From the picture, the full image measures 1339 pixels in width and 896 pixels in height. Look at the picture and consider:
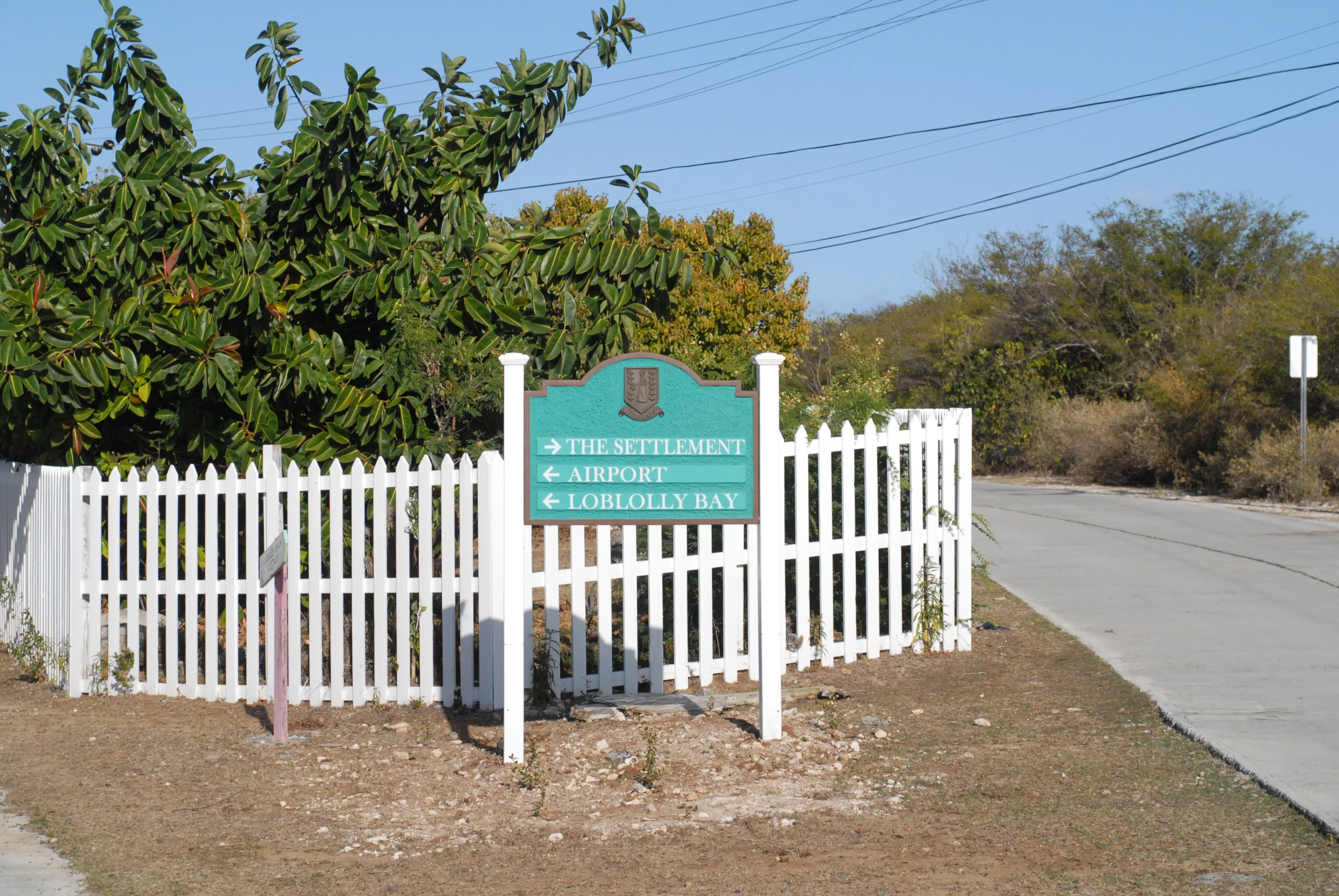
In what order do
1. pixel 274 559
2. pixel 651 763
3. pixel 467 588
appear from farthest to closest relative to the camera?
pixel 467 588, pixel 274 559, pixel 651 763

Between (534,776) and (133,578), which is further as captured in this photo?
(133,578)

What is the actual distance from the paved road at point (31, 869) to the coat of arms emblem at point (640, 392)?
314 centimetres

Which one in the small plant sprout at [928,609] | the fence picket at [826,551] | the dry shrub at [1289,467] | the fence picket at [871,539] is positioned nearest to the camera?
the fence picket at [826,551]

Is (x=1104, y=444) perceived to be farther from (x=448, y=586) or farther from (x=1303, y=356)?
(x=448, y=586)

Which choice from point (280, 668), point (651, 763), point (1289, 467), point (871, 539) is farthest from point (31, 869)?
point (1289, 467)

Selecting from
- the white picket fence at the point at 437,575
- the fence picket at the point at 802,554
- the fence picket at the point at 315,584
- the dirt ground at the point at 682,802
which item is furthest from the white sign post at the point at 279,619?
the fence picket at the point at 802,554

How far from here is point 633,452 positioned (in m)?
6.48

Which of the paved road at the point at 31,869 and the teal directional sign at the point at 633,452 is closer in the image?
the paved road at the point at 31,869

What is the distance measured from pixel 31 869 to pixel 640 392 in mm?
3331

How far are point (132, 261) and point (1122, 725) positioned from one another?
21.4 feet

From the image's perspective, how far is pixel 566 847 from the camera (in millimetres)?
5113

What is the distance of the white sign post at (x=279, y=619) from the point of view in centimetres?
669

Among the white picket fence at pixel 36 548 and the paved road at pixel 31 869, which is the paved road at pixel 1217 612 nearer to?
the paved road at pixel 31 869

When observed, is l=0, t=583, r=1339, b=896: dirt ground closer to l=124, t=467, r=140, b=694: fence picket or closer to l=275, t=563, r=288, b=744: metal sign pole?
l=275, t=563, r=288, b=744: metal sign pole
